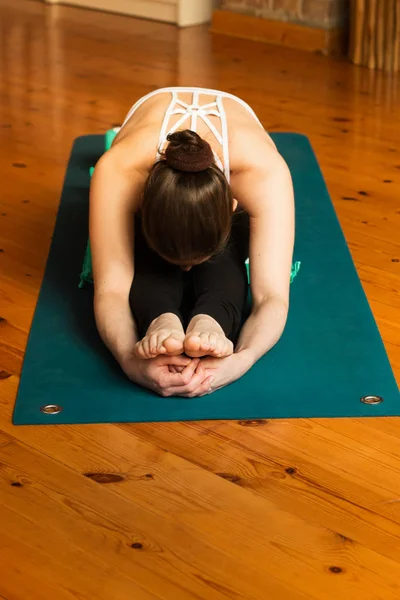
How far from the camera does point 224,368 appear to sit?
6.06ft

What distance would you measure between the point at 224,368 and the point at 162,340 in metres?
0.15

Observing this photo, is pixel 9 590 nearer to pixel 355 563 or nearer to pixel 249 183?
pixel 355 563

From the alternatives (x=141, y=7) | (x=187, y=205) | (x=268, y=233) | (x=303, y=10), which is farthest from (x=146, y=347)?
(x=141, y=7)

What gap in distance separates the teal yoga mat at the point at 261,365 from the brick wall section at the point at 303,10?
222cm

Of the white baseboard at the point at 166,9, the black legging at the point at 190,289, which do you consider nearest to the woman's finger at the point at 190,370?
the black legging at the point at 190,289

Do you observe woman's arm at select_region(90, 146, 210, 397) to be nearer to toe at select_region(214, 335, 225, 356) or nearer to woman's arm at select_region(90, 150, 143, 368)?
→ woman's arm at select_region(90, 150, 143, 368)

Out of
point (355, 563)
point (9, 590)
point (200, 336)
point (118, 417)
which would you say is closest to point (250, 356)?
point (200, 336)

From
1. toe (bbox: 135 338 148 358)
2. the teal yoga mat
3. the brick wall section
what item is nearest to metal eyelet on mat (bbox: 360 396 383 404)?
the teal yoga mat

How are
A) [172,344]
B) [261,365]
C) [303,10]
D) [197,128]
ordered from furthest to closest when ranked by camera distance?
[303,10] → [197,128] → [261,365] → [172,344]

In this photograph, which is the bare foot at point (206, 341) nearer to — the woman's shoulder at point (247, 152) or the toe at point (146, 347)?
the toe at point (146, 347)

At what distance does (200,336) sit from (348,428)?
12.5 inches

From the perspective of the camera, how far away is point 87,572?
1.44 metres

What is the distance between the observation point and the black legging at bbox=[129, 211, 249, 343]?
1.93m

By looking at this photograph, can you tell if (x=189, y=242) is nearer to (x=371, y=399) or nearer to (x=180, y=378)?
(x=180, y=378)
